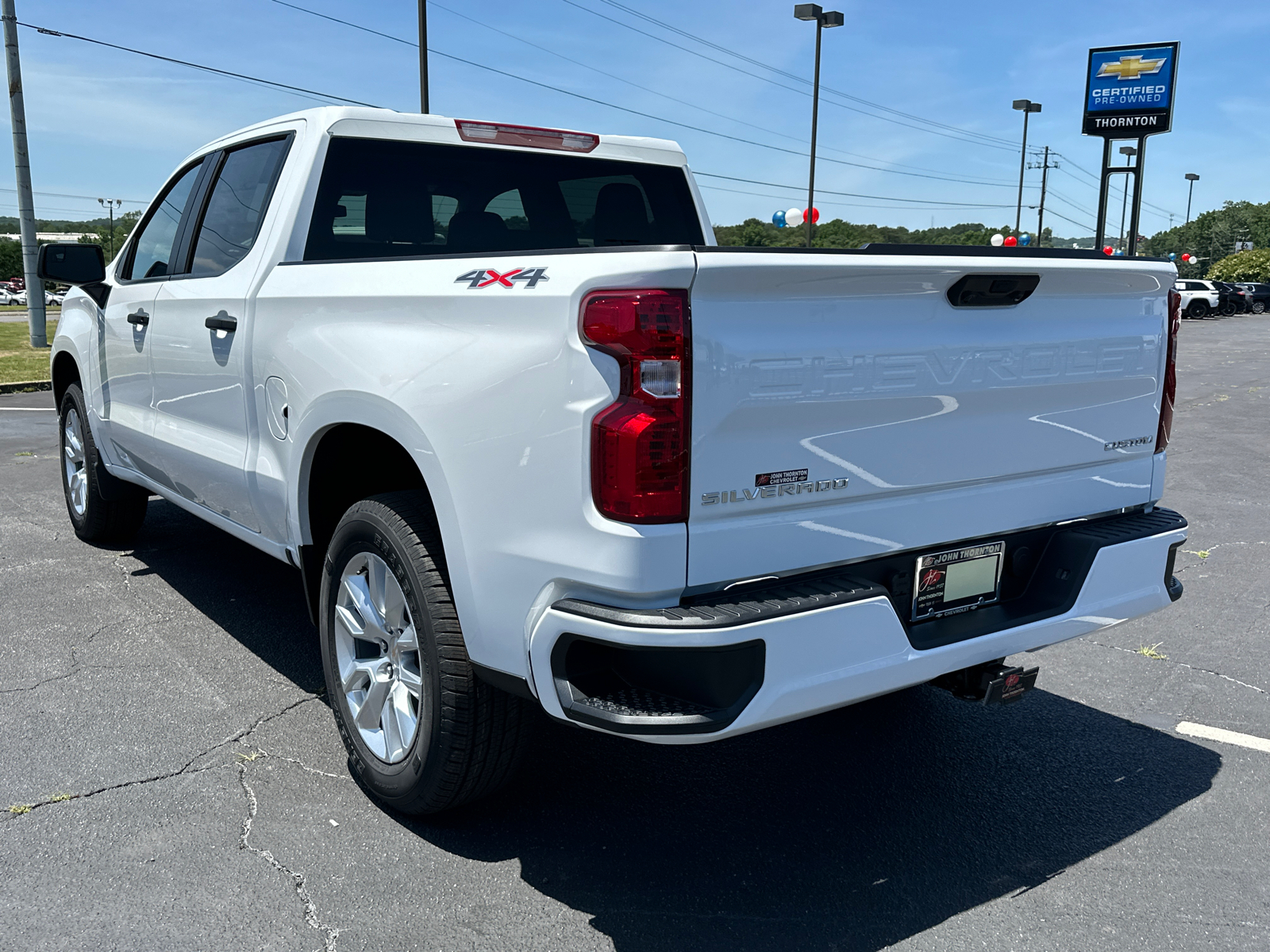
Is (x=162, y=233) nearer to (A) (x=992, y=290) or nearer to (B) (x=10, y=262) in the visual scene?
(A) (x=992, y=290)

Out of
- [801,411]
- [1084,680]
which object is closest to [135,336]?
[801,411]

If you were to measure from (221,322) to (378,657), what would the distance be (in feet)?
4.71

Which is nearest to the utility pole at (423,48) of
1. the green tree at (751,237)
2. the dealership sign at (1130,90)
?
the green tree at (751,237)

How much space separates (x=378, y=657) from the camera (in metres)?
3.33

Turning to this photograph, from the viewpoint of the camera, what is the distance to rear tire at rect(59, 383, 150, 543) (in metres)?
5.88

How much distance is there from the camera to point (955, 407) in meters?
2.77

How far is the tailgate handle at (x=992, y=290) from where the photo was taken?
270 cm

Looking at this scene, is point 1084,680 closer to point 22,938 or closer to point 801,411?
point 801,411

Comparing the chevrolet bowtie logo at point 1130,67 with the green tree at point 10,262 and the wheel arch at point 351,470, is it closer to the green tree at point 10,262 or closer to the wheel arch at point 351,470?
the wheel arch at point 351,470

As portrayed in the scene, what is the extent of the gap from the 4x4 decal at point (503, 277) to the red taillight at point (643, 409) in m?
0.20

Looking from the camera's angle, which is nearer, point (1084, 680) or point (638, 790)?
point (638, 790)

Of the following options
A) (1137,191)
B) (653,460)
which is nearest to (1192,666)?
(653,460)

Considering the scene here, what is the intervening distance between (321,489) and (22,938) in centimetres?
151

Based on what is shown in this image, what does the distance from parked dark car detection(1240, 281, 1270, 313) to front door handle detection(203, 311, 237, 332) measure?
181 ft
